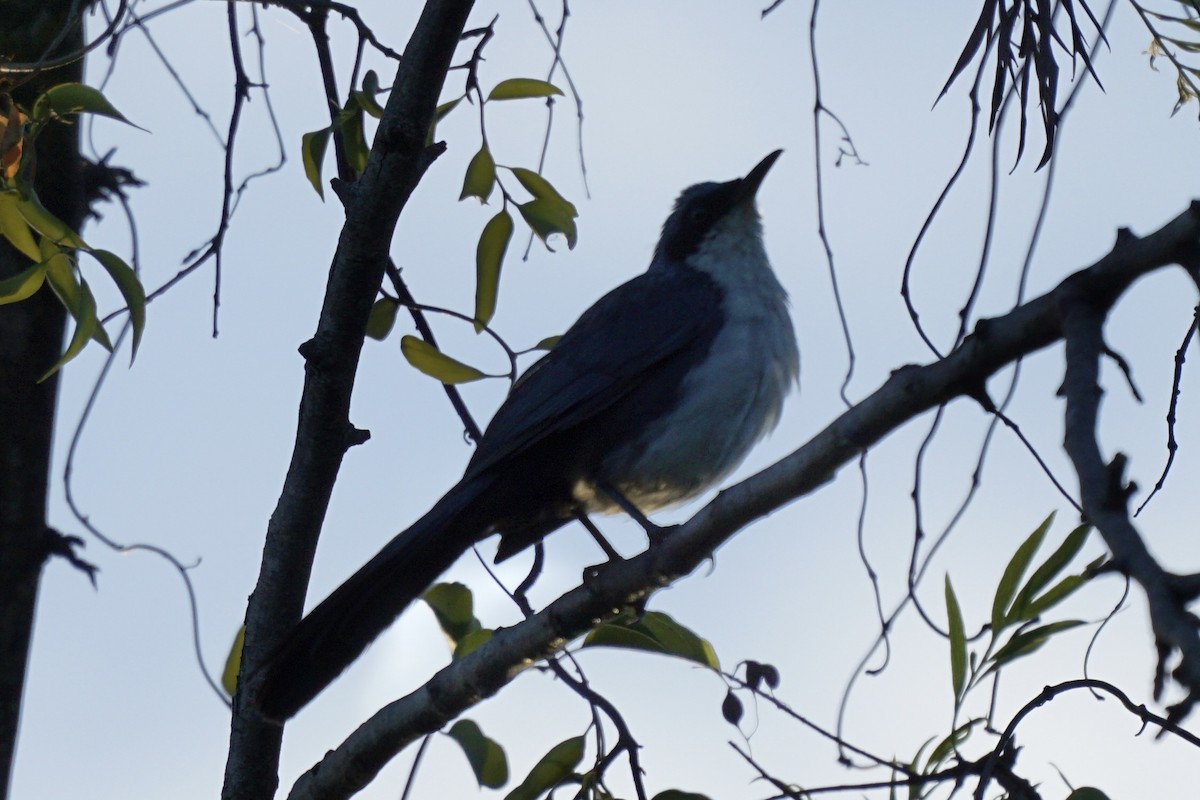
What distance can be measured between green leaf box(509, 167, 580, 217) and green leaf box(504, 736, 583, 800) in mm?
1325

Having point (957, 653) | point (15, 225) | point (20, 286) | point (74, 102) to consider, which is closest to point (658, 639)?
point (957, 653)

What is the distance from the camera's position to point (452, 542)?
3.89 m

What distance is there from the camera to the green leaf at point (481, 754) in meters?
3.08

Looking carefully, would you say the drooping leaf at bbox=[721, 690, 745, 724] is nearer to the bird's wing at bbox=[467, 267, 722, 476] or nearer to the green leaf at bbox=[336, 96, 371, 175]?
the bird's wing at bbox=[467, 267, 722, 476]

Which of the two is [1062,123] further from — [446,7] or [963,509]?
[446,7]

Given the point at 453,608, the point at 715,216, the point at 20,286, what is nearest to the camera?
the point at 20,286

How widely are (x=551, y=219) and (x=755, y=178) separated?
2.13 meters

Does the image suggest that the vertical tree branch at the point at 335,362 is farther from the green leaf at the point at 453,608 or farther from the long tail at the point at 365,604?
the green leaf at the point at 453,608

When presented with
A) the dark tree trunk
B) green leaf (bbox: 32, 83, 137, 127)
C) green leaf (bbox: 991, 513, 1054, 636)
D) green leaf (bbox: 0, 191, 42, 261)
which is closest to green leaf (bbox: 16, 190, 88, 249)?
green leaf (bbox: 0, 191, 42, 261)

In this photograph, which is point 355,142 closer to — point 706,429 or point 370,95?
point 370,95

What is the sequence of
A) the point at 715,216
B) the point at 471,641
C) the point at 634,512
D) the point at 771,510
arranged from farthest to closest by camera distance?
the point at 715,216 < the point at 634,512 < the point at 471,641 < the point at 771,510

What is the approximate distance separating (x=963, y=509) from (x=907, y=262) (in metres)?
0.48

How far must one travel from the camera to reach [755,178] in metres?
5.45

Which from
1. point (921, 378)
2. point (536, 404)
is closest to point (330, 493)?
point (536, 404)
